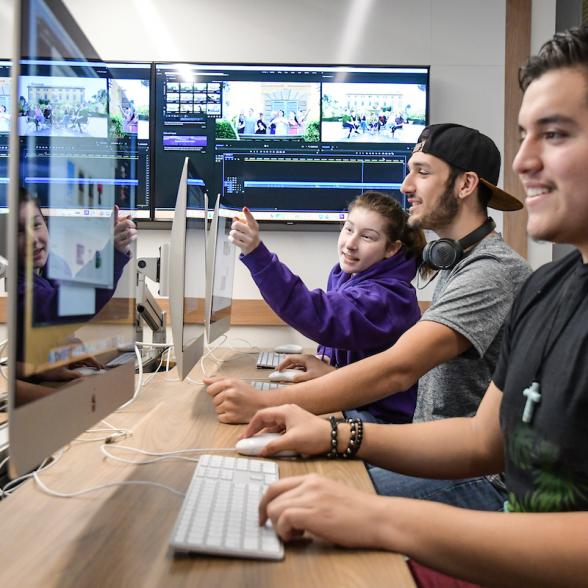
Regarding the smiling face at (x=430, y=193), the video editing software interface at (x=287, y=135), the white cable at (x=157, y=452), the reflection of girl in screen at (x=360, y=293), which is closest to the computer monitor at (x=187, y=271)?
the reflection of girl in screen at (x=360, y=293)

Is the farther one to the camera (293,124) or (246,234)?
(293,124)

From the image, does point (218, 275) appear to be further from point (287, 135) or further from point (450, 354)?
point (287, 135)

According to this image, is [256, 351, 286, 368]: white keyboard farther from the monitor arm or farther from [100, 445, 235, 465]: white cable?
[100, 445, 235, 465]: white cable

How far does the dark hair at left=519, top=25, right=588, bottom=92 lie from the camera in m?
0.85

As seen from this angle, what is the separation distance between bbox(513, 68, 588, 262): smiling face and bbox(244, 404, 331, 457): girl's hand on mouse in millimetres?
448

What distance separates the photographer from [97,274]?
81 centimetres

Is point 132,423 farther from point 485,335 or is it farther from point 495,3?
point 495,3

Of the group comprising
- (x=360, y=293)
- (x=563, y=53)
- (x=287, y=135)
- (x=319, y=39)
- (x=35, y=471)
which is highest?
(x=319, y=39)

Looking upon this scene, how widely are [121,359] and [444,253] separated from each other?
2.85 ft

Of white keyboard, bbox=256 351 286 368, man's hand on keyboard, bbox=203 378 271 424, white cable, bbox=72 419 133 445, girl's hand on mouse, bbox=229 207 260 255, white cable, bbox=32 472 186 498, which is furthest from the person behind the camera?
white keyboard, bbox=256 351 286 368

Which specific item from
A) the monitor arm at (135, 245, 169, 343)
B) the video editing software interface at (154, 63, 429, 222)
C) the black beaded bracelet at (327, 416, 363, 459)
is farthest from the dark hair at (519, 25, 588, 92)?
the video editing software interface at (154, 63, 429, 222)

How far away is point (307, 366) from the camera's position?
1792mm

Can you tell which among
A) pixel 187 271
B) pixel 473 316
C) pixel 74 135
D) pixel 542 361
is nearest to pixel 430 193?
pixel 473 316

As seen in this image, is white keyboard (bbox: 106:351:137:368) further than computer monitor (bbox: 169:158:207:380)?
No
